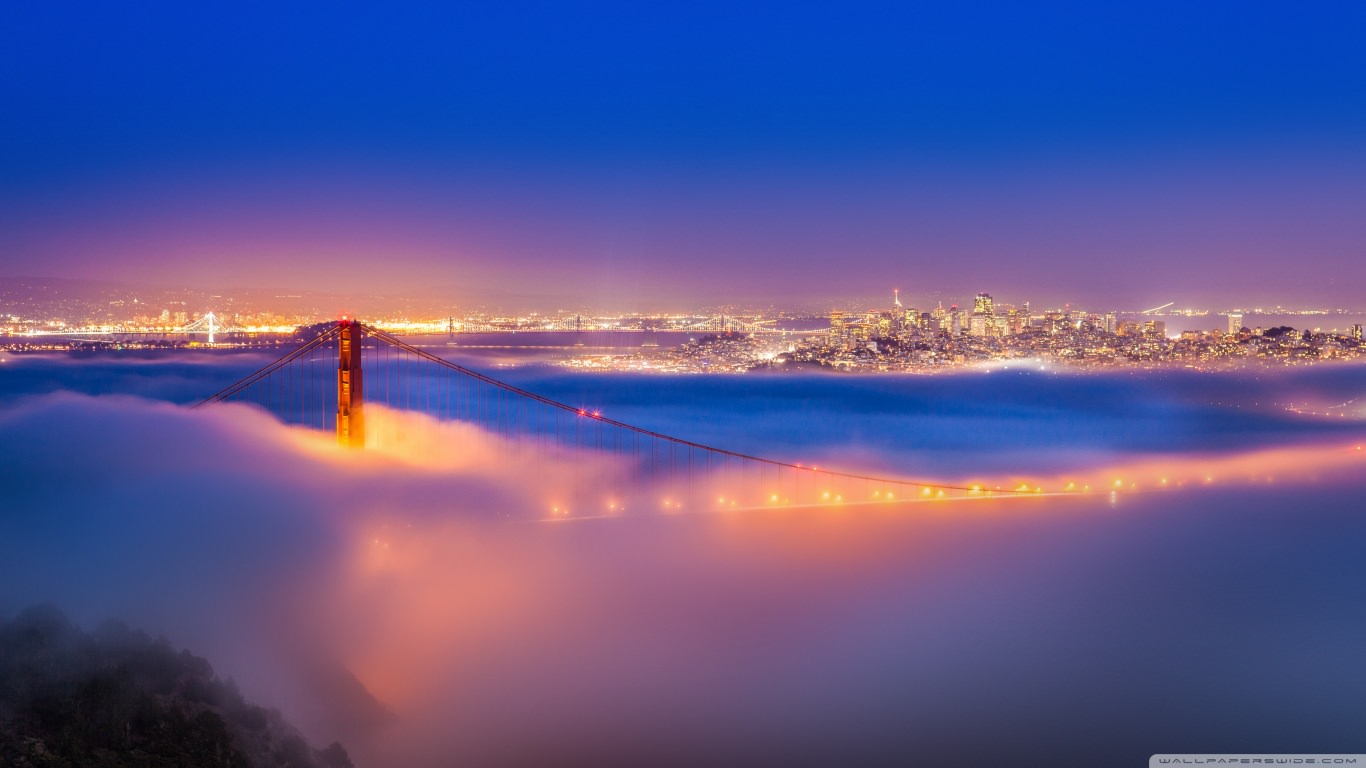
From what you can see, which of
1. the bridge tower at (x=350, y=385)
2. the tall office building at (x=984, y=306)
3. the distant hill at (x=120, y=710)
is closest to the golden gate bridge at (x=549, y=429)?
A: the bridge tower at (x=350, y=385)

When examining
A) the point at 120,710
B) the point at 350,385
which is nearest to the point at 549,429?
the point at 350,385

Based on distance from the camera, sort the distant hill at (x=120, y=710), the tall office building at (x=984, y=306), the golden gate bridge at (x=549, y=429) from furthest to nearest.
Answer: the tall office building at (x=984, y=306), the golden gate bridge at (x=549, y=429), the distant hill at (x=120, y=710)

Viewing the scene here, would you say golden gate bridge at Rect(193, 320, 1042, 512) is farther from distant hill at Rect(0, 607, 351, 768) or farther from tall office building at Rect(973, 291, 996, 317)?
tall office building at Rect(973, 291, 996, 317)

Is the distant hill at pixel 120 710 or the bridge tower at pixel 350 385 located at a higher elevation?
the bridge tower at pixel 350 385

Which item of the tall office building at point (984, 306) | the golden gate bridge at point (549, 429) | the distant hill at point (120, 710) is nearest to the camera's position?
the distant hill at point (120, 710)

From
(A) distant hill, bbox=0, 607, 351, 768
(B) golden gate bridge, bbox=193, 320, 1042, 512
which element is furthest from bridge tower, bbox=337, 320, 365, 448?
(A) distant hill, bbox=0, 607, 351, 768

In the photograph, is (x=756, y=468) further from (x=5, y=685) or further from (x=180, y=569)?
(x=5, y=685)

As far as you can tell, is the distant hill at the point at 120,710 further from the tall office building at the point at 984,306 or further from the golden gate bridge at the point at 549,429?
the tall office building at the point at 984,306

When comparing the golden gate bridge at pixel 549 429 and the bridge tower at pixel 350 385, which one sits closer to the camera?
the bridge tower at pixel 350 385
